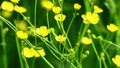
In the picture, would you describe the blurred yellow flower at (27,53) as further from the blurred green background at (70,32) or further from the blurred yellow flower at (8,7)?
the blurred green background at (70,32)

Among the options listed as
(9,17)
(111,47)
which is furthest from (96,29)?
(9,17)

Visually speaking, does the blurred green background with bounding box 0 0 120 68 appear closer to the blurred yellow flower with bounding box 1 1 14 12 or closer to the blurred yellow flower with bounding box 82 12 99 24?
the blurred yellow flower with bounding box 1 1 14 12

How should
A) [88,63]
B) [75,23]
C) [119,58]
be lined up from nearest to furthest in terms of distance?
1. [119,58]
2. [88,63]
3. [75,23]

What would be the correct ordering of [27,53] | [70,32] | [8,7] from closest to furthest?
[27,53] → [8,7] → [70,32]

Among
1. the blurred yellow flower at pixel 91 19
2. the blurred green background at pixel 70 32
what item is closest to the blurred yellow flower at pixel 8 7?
the blurred green background at pixel 70 32

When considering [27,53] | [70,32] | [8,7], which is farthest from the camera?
[70,32]

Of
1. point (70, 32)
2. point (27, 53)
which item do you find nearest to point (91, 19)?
point (27, 53)

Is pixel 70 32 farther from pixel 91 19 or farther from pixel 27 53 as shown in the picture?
pixel 27 53

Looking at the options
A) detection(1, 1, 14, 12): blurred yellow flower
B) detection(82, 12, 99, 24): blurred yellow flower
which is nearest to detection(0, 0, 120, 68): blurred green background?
detection(1, 1, 14, 12): blurred yellow flower

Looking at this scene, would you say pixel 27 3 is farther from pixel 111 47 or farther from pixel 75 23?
pixel 111 47

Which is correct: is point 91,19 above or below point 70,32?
above

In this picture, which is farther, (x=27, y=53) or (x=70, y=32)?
(x=70, y=32)
